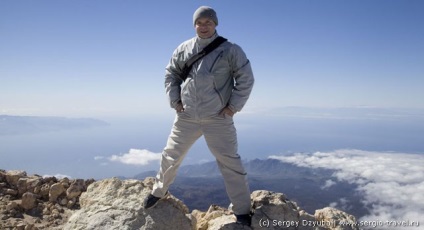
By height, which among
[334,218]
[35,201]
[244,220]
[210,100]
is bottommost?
[35,201]

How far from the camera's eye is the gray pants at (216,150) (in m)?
5.49

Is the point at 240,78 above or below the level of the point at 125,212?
above

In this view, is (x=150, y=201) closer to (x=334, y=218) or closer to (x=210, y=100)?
(x=210, y=100)

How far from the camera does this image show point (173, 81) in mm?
5801

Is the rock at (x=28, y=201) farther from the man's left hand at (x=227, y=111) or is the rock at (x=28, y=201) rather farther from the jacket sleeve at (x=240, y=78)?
the jacket sleeve at (x=240, y=78)

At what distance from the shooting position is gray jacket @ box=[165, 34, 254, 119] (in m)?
5.30

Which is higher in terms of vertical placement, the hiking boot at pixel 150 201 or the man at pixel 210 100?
the man at pixel 210 100

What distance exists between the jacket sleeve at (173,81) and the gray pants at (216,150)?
0.39 metres

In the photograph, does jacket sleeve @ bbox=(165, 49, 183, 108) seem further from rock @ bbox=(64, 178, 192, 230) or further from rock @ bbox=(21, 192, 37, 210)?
rock @ bbox=(21, 192, 37, 210)

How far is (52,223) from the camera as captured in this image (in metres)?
7.10

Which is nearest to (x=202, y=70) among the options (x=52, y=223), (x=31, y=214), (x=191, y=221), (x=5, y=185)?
(x=191, y=221)

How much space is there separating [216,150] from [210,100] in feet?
3.22

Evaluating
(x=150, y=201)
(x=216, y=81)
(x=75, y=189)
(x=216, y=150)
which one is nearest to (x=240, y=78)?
(x=216, y=81)

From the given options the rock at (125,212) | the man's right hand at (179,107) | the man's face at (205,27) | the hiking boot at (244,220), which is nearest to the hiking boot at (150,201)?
the rock at (125,212)
